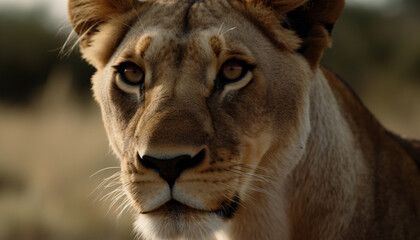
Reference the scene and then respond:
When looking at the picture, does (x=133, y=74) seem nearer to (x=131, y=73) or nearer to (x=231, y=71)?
(x=131, y=73)

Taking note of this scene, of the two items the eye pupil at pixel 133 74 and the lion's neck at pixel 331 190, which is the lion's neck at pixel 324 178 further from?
the eye pupil at pixel 133 74

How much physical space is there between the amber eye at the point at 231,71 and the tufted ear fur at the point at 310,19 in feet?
1.18

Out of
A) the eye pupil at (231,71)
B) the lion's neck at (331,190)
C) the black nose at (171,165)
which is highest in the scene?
the eye pupil at (231,71)

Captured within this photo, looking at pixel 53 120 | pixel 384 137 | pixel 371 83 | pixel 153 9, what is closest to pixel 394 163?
pixel 384 137

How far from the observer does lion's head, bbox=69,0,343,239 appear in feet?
9.98

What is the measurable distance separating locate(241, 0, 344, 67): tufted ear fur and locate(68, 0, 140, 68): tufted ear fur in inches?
24.4

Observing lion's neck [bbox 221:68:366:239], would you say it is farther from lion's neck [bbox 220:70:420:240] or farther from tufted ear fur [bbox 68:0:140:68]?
tufted ear fur [bbox 68:0:140:68]

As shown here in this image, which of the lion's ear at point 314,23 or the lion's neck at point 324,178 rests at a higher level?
the lion's ear at point 314,23

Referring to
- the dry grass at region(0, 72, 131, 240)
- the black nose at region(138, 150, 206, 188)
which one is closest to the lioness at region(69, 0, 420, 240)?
the black nose at region(138, 150, 206, 188)

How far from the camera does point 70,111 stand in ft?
37.3

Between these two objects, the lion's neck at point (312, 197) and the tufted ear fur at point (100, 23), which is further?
the tufted ear fur at point (100, 23)

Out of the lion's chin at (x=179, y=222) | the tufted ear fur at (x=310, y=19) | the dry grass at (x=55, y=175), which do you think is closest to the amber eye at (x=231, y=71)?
the tufted ear fur at (x=310, y=19)

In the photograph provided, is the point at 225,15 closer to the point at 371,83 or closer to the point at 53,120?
the point at 53,120

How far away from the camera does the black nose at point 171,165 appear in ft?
9.61
